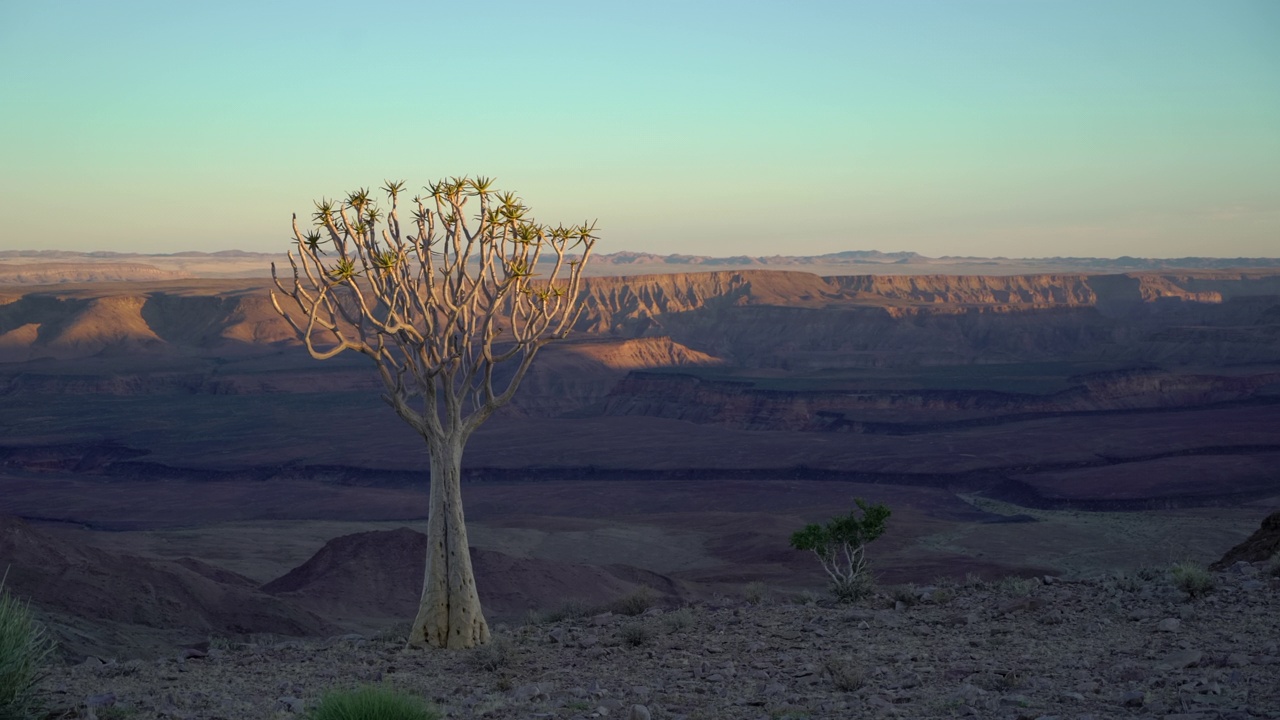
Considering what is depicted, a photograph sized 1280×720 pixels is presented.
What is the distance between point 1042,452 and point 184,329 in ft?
408

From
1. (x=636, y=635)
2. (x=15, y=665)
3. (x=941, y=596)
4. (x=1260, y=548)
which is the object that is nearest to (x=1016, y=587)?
(x=941, y=596)

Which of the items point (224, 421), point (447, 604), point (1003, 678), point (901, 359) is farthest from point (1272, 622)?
point (901, 359)

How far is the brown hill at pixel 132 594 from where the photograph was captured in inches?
1092

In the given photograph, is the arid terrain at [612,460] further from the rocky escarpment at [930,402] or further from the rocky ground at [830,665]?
the rocky ground at [830,665]

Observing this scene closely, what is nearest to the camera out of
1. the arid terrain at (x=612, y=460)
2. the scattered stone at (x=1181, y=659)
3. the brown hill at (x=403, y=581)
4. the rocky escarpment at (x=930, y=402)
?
the scattered stone at (x=1181, y=659)

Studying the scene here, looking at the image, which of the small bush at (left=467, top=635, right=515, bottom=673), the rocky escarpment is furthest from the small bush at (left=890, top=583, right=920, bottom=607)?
the rocky escarpment

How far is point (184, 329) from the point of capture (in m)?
166

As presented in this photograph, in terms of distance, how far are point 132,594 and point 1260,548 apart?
2444 cm

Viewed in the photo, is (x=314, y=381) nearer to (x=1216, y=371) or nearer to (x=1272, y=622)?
(x=1216, y=371)

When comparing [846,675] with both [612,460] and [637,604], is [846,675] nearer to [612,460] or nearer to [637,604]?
[637,604]

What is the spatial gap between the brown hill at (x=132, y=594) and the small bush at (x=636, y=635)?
15.5 metres

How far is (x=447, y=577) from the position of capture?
1644 centimetres

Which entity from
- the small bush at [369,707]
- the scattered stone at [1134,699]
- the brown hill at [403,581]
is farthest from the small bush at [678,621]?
the brown hill at [403,581]

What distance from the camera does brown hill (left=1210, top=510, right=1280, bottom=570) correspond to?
1803cm
